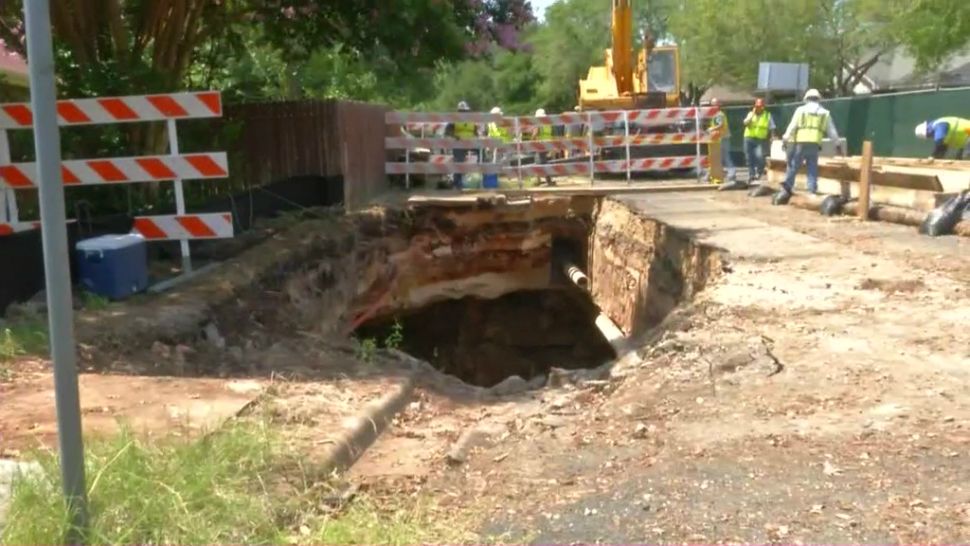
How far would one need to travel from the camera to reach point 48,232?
11.5 feet

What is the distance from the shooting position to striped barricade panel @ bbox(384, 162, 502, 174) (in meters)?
19.7

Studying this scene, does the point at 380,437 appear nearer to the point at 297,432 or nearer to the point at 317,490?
the point at 297,432

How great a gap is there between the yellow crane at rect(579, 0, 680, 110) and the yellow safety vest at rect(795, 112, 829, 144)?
27.0 feet

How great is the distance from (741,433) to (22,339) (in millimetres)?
4992

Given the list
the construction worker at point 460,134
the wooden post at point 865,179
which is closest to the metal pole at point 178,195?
the wooden post at point 865,179

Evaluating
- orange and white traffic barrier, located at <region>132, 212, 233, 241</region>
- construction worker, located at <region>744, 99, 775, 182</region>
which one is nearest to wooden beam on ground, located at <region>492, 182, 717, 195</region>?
construction worker, located at <region>744, 99, 775, 182</region>

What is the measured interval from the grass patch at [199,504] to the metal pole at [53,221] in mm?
393

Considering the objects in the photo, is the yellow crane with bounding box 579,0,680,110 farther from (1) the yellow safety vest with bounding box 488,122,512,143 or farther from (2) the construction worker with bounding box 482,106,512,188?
(2) the construction worker with bounding box 482,106,512,188

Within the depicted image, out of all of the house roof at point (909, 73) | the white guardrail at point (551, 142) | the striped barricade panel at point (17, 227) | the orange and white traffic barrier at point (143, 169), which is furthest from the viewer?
the house roof at point (909, 73)

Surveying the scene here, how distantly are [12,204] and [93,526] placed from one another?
20.6 ft

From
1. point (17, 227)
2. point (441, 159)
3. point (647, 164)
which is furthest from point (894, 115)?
point (17, 227)

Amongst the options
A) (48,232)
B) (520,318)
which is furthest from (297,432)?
(520,318)

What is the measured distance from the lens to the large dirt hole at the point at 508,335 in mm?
19312

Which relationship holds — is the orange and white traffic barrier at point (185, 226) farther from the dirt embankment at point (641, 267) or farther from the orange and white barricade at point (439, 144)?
the orange and white barricade at point (439, 144)
